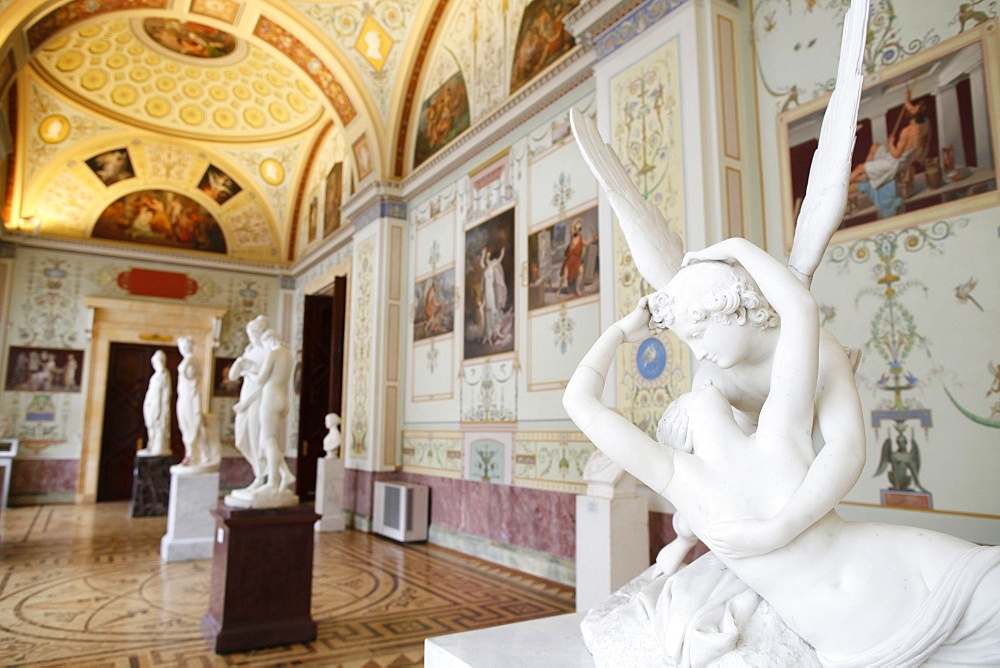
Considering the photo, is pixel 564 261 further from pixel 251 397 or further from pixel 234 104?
pixel 234 104

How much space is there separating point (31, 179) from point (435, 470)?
38.0 feet

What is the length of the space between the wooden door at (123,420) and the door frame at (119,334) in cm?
31

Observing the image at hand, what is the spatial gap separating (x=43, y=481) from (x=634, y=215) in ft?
52.6

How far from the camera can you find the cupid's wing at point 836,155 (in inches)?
70.4

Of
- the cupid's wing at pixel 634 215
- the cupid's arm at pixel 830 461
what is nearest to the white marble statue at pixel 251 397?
the cupid's wing at pixel 634 215

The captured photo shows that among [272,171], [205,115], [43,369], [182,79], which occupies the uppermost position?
[182,79]

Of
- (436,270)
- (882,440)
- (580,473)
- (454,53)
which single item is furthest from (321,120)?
(882,440)

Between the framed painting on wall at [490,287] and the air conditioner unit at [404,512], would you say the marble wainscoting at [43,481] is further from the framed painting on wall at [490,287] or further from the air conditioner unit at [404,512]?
the framed painting on wall at [490,287]

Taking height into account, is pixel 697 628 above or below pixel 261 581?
above

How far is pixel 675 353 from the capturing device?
510 centimetres

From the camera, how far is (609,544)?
4895mm

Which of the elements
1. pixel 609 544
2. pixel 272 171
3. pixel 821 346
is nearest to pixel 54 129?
pixel 272 171

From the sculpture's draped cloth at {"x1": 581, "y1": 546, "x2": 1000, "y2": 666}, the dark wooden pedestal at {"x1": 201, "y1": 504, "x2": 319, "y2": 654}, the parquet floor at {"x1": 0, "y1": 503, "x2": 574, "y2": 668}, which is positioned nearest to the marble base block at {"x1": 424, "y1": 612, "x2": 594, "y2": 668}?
the sculpture's draped cloth at {"x1": 581, "y1": 546, "x2": 1000, "y2": 666}

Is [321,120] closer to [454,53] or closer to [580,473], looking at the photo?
[454,53]
